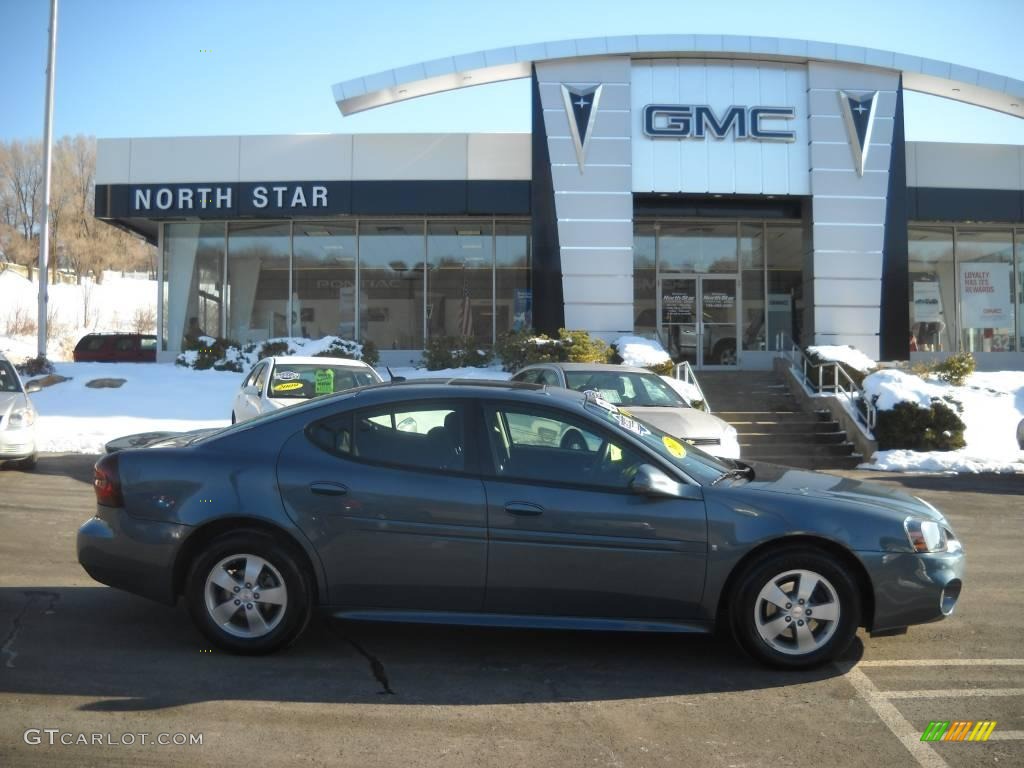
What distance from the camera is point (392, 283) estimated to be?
22.7 metres

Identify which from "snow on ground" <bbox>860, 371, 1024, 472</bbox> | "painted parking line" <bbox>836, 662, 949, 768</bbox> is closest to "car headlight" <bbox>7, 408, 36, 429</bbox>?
"painted parking line" <bbox>836, 662, 949, 768</bbox>

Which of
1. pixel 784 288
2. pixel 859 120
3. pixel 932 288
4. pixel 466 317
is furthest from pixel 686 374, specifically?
pixel 932 288

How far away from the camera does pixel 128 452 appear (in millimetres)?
4781

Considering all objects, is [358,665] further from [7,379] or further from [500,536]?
[7,379]

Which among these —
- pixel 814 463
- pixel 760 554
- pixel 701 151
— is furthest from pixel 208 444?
pixel 701 151

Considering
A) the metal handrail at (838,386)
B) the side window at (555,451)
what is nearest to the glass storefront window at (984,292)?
the metal handrail at (838,386)

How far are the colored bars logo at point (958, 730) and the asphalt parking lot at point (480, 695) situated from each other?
4 cm

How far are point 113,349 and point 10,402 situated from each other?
1904 centimetres

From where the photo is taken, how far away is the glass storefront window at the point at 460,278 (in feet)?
73.9

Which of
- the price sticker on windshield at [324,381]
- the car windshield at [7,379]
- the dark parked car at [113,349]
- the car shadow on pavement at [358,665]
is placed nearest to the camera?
the car shadow on pavement at [358,665]

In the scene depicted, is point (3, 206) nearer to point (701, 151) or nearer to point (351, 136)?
point (351, 136)

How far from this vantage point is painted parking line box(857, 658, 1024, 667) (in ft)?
15.2

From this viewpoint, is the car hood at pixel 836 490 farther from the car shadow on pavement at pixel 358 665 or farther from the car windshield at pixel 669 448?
the car shadow on pavement at pixel 358 665

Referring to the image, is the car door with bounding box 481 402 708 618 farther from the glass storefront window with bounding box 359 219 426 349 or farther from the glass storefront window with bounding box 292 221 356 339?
the glass storefront window with bounding box 292 221 356 339
